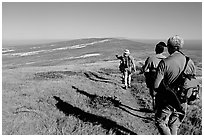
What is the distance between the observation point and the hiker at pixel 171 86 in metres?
6.14

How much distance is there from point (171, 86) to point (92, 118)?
435 cm

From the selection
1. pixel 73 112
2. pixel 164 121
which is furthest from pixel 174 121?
pixel 73 112

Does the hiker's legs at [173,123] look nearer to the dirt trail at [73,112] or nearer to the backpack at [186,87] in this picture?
the backpack at [186,87]

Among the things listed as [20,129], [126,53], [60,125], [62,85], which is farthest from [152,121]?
[62,85]

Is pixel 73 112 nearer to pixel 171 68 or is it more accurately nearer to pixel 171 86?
pixel 171 86

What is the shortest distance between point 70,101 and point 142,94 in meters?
4.88

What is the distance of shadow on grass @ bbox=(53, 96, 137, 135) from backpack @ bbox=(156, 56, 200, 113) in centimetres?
264

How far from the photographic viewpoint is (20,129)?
7.87m

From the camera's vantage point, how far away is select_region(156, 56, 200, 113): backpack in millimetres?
6246

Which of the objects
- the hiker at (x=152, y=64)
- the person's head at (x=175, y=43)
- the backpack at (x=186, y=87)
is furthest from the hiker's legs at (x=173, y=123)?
the hiker at (x=152, y=64)

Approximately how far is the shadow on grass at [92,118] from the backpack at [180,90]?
8.67 ft

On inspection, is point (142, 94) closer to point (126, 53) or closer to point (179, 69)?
point (126, 53)

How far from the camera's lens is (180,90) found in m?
6.33

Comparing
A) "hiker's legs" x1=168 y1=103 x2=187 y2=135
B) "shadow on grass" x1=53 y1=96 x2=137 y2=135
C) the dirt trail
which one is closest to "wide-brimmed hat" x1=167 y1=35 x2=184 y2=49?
"hiker's legs" x1=168 y1=103 x2=187 y2=135
